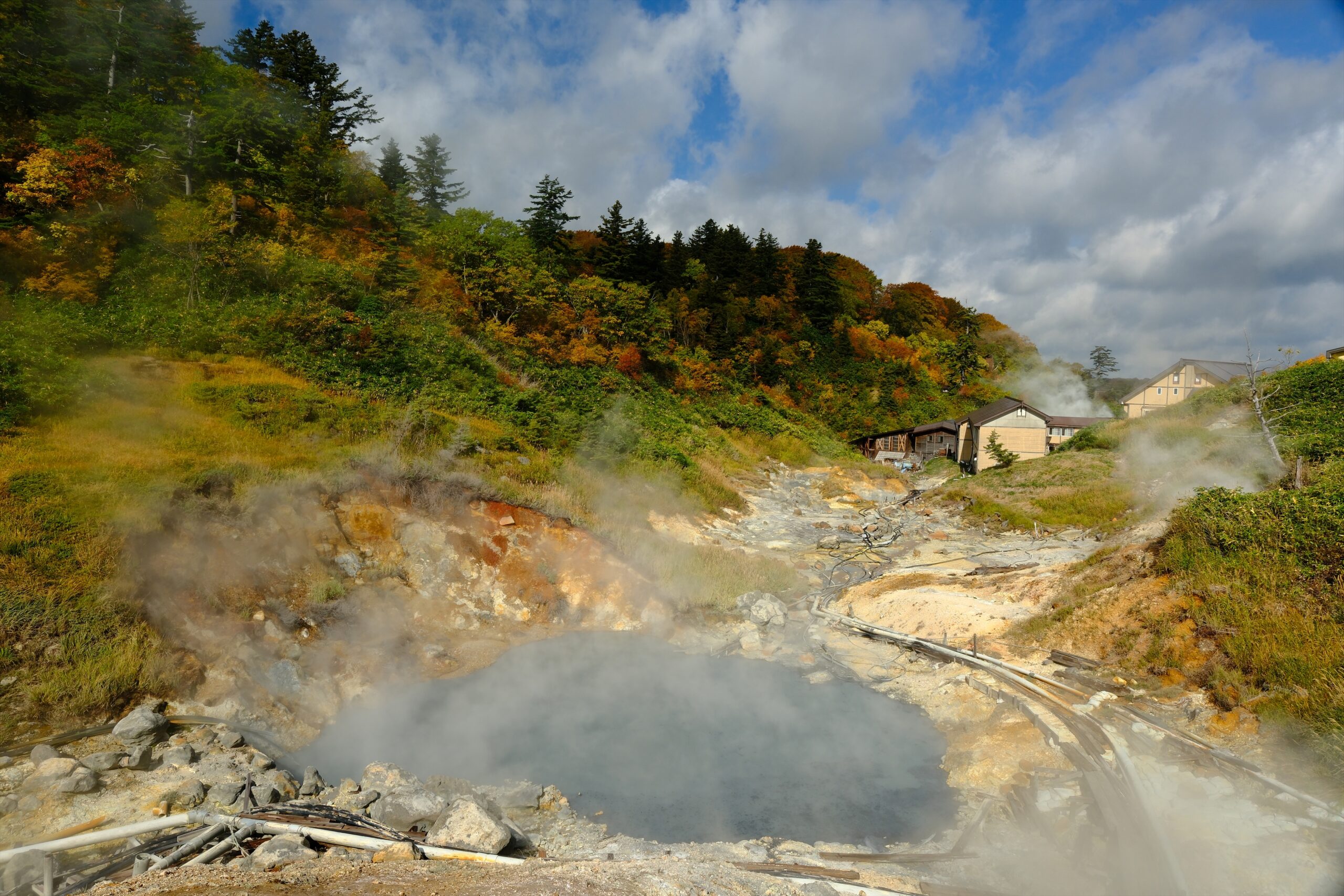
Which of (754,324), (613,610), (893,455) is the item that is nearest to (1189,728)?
(613,610)

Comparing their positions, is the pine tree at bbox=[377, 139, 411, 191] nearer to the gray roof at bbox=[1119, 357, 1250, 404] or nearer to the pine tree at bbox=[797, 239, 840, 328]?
the pine tree at bbox=[797, 239, 840, 328]

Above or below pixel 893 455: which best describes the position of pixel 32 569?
below

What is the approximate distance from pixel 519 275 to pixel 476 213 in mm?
5237

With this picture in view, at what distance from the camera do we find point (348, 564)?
11492 millimetres

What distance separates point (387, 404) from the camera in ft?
57.5

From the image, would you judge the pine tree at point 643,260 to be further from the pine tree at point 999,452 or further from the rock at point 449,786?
the rock at point 449,786

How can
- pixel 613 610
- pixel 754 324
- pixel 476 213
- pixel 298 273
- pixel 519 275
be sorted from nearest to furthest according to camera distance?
1. pixel 613 610
2. pixel 298 273
3. pixel 519 275
4. pixel 476 213
5. pixel 754 324

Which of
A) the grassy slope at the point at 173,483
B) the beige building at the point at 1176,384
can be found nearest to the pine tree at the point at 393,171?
the grassy slope at the point at 173,483

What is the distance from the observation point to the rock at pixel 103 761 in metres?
6.21

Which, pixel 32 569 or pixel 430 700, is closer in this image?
pixel 32 569

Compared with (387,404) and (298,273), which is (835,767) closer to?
(387,404)

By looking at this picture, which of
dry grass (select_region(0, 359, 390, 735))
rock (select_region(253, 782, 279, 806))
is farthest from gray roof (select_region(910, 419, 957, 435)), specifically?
rock (select_region(253, 782, 279, 806))

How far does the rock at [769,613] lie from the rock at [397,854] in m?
8.65

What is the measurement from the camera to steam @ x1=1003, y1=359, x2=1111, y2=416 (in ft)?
164
